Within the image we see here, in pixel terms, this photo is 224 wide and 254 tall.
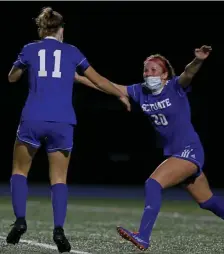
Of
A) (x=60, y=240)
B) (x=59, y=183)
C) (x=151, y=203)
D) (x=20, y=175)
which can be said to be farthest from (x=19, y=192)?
(x=151, y=203)

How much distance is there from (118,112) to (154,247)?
15145mm

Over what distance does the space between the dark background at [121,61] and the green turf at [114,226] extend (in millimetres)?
7116

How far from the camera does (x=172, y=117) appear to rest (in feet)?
22.3

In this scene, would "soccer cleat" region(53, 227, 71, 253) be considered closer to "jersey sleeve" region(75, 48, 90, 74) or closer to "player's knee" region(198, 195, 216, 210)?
"jersey sleeve" region(75, 48, 90, 74)

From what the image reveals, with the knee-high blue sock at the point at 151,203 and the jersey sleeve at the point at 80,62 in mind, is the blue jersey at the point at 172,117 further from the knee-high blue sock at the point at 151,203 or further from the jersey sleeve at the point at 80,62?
the jersey sleeve at the point at 80,62

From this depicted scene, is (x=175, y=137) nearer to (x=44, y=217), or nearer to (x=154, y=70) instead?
(x=154, y=70)

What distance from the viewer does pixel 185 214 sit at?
39.1ft

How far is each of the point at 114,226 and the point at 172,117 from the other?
3.19 metres

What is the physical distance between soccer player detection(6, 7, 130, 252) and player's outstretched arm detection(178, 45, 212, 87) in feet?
1.74

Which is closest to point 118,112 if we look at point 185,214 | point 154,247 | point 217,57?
point 217,57

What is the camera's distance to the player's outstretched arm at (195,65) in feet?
21.4

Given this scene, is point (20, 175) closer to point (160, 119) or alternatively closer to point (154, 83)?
point (160, 119)

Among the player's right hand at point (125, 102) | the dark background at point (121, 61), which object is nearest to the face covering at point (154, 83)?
the player's right hand at point (125, 102)

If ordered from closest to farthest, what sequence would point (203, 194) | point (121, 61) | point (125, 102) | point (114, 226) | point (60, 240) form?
1. point (60, 240)
2. point (125, 102)
3. point (203, 194)
4. point (114, 226)
5. point (121, 61)
